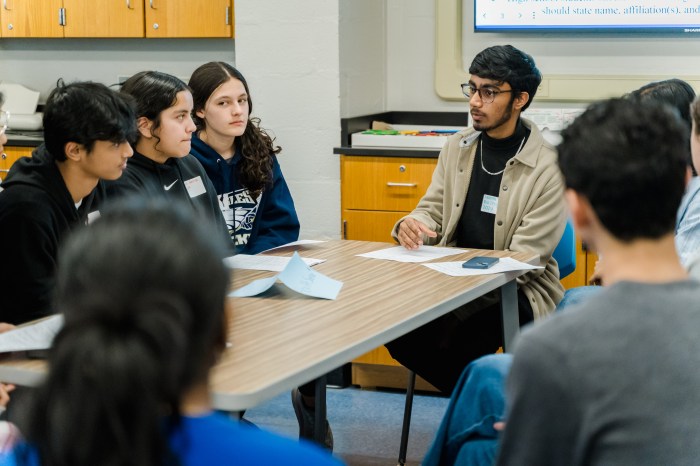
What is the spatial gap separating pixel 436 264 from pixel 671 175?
59.5 inches

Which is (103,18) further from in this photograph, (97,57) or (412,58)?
(412,58)

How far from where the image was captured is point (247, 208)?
3.42 m

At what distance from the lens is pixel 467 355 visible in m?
3.04

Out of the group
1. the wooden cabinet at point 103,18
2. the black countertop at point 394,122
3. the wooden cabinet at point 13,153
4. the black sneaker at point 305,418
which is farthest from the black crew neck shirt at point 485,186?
the wooden cabinet at point 13,153

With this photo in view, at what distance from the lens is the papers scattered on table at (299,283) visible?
2357 mm

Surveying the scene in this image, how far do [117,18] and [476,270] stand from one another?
2.77 metres

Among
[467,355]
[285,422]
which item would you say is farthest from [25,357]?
[285,422]

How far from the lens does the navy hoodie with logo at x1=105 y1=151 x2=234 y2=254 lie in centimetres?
291

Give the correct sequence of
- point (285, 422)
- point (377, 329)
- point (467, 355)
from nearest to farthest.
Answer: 1. point (377, 329)
2. point (467, 355)
3. point (285, 422)

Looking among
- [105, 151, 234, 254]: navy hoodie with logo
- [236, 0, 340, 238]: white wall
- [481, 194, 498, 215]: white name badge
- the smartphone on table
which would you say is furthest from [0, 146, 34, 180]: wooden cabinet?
the smartphone on table

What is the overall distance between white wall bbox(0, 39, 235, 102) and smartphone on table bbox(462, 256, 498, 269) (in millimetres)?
2461

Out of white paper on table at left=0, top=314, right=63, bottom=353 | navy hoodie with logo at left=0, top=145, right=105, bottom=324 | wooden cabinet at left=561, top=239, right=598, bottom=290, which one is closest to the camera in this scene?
white paper on table at left=0, top=314, right=63, bottom=353

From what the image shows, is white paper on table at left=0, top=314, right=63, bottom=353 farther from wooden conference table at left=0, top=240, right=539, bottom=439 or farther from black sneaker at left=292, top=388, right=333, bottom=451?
black sneaker at left=292, top=388, right=333, bottom=451

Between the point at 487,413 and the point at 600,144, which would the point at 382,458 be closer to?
the point at 487,413
